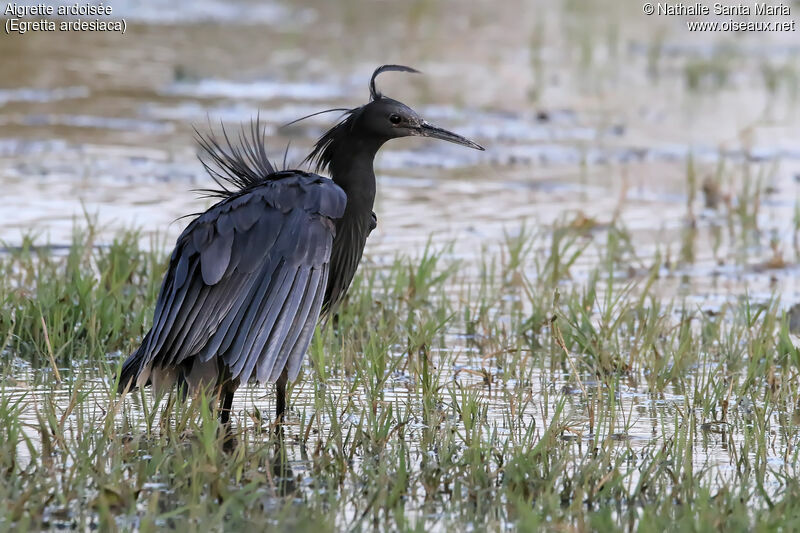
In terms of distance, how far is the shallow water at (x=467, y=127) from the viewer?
795 cm

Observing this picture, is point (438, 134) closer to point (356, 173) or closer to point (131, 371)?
point (356, 173)

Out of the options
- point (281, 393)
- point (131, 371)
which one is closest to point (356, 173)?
point (281, 393)

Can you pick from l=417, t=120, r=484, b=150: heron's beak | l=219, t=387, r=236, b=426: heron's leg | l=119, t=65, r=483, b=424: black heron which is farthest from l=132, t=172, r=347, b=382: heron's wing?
l=417, t=120, r=484, b=150: heron's beak

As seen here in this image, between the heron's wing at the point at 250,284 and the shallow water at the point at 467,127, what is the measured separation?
0.42 meters

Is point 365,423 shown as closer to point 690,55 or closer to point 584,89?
point 584,89

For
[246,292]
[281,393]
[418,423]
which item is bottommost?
[418,423]

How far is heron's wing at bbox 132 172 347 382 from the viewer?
4.54 metres

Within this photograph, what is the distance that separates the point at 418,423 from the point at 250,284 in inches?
30.7

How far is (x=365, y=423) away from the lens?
470cm

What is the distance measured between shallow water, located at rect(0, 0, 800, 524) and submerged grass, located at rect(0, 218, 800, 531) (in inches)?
5.9

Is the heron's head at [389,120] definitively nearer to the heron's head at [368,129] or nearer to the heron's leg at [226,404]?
the heron's head at [368,129]

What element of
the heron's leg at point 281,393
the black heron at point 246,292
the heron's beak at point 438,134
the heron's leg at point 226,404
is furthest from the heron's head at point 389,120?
the heron's leg at point 226,404

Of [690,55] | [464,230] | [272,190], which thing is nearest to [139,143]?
[464,230]

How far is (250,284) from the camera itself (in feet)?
15.1
